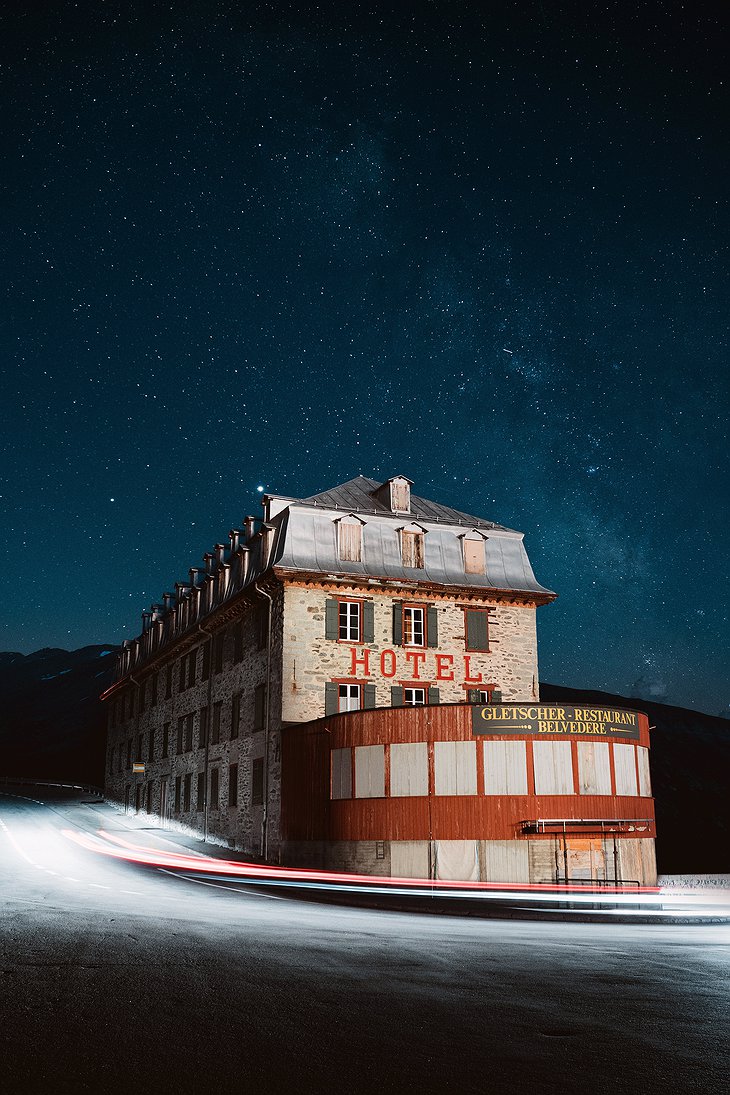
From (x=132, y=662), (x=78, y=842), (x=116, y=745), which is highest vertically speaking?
(x=132, y=662)

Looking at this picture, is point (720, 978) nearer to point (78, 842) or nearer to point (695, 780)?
point (78, 842)

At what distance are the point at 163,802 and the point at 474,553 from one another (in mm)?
18554

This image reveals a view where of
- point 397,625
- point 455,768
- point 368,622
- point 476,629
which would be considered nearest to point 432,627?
point 397,625

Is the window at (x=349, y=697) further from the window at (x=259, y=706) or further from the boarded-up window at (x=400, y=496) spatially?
the boarded-up window at (x=400, y=496)

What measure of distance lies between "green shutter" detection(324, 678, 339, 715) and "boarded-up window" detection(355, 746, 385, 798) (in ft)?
13.6

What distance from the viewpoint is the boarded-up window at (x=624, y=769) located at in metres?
24.5

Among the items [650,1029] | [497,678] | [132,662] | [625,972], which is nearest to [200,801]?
[497,678]

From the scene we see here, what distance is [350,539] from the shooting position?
31.7m

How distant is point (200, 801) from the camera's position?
36312 mm

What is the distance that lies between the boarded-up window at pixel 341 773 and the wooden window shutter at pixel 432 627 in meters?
6.70

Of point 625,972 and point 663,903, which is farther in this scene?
point 663,903

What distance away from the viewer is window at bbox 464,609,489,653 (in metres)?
32.2

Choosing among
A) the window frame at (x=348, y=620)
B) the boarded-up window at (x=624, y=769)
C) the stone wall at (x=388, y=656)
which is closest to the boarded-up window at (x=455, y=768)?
the boarded-up window at (x=624, y=769)

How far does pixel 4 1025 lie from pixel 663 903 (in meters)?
13.4
